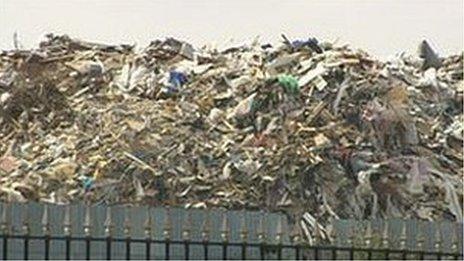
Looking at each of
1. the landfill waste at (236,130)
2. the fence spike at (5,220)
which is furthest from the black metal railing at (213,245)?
the landfill waste at (236,130)

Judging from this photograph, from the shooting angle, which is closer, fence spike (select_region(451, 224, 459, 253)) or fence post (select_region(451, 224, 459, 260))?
fence post (select_region(451, 224, 459, 260))

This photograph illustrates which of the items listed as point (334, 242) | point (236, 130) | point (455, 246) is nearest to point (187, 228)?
point (455, 246)

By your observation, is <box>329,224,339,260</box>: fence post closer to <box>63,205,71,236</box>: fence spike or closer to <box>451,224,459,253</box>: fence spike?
<box>451,224,459,253</box>: fence spike

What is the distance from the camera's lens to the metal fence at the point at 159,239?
13094mm

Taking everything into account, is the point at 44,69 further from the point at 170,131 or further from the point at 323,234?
the point at 323,234

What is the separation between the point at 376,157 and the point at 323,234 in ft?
17.7

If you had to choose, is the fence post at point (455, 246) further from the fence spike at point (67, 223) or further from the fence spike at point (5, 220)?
the fence spike at point (5, 220)

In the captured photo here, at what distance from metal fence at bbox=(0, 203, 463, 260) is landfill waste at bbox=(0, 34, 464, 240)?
6.52 meters

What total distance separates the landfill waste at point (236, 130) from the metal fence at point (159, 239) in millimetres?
6518

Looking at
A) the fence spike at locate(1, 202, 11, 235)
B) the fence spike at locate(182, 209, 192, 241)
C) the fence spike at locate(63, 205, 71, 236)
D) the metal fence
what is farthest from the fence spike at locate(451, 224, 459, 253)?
the fence spike at locate(1, 202, 11, 235)

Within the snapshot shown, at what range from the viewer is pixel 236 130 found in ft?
91.5

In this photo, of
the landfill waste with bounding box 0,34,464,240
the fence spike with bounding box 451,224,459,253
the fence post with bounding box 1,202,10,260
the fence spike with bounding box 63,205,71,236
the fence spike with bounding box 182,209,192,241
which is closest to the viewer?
the fence post with bounding box 1,202,10,260

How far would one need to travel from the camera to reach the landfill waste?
992 inches

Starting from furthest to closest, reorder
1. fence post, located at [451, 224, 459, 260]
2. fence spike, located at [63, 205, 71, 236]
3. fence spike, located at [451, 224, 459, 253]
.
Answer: fence spike, located at [451, 224, 459, 253], fence post, located at [451, 224, 459, 260], fence spike, located at [63, 205, 71, 236]
